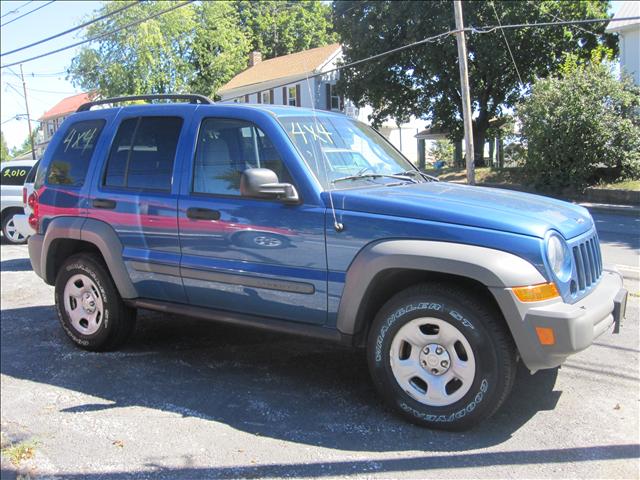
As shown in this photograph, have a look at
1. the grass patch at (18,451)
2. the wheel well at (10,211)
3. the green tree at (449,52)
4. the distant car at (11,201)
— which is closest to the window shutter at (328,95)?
the green tree at (449,52)

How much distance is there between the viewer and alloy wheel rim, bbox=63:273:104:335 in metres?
5.05

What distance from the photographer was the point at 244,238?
13.4 ft

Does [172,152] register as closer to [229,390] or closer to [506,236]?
[229,390]

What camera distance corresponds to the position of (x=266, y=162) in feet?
13.5

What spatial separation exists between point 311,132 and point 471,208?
1309mm

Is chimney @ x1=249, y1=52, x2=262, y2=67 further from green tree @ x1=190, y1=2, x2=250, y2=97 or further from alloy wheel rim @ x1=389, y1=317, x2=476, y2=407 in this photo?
alloy wheel rim @ x1=389, y1=317, x2=476, y2=407

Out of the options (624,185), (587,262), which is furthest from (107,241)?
(624,185)

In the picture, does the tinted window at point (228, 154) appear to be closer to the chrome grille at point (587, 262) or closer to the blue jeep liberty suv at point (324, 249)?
the blue jeep liberty suv at point (324, 249)

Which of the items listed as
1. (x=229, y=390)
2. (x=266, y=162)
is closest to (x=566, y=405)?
(x=229, y=390)

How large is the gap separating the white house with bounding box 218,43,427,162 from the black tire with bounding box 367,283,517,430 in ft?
114

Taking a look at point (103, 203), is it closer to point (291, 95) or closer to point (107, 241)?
point (107, 241)

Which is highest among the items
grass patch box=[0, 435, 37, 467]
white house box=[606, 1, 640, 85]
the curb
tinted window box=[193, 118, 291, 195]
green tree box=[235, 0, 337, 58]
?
green tree box=[235, 0, 337, 58]

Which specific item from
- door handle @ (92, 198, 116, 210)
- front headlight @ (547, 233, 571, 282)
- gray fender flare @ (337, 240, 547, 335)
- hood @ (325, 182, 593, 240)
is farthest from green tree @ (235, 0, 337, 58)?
front headlight @ (547, 233, 571, 282)

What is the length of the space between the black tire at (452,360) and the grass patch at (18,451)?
6.69ft
